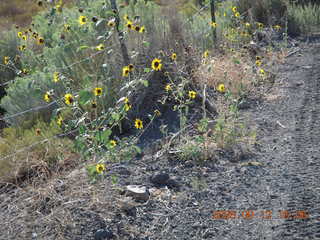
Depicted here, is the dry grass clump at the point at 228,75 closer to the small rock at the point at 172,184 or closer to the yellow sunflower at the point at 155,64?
the yellow sunflower at the point at 155,64

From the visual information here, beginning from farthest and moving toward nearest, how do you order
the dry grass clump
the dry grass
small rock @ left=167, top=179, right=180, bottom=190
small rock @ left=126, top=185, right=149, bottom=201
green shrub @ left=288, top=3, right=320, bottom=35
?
green shrub @ left=288, top=3, right=320, bottom=35 < the dry grass clump < small rock @ left=167, top=179, right=180, bottom=190 < small rock @ left=126, top=185, right=149, bottom=201 < the dry grass

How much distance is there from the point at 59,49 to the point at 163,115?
174 centimetres

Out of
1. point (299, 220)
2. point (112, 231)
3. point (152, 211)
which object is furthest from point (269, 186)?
point (112, 231)

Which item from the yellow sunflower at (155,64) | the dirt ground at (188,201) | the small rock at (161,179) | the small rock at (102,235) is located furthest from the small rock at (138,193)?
the yellow sunflower at (155,64)

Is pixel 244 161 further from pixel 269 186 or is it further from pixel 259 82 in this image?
pixel 259 82

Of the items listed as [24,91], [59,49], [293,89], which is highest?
[59,49]

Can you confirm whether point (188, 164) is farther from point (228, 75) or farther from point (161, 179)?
point (228, 75)

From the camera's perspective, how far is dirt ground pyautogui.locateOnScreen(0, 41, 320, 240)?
3.14 metres

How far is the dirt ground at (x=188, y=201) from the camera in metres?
3.14

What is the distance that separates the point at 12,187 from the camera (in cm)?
411

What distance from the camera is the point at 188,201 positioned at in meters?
3.53

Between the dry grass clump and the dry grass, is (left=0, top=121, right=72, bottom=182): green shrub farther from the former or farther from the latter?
the dry grass clump

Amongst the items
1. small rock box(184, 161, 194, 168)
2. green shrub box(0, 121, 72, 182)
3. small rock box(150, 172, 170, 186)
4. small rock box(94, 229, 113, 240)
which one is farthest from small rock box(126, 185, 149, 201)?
green shrub box(0, 121, 72, 182)

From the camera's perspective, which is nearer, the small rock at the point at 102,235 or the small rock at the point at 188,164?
the small rock at the point at 102,235
